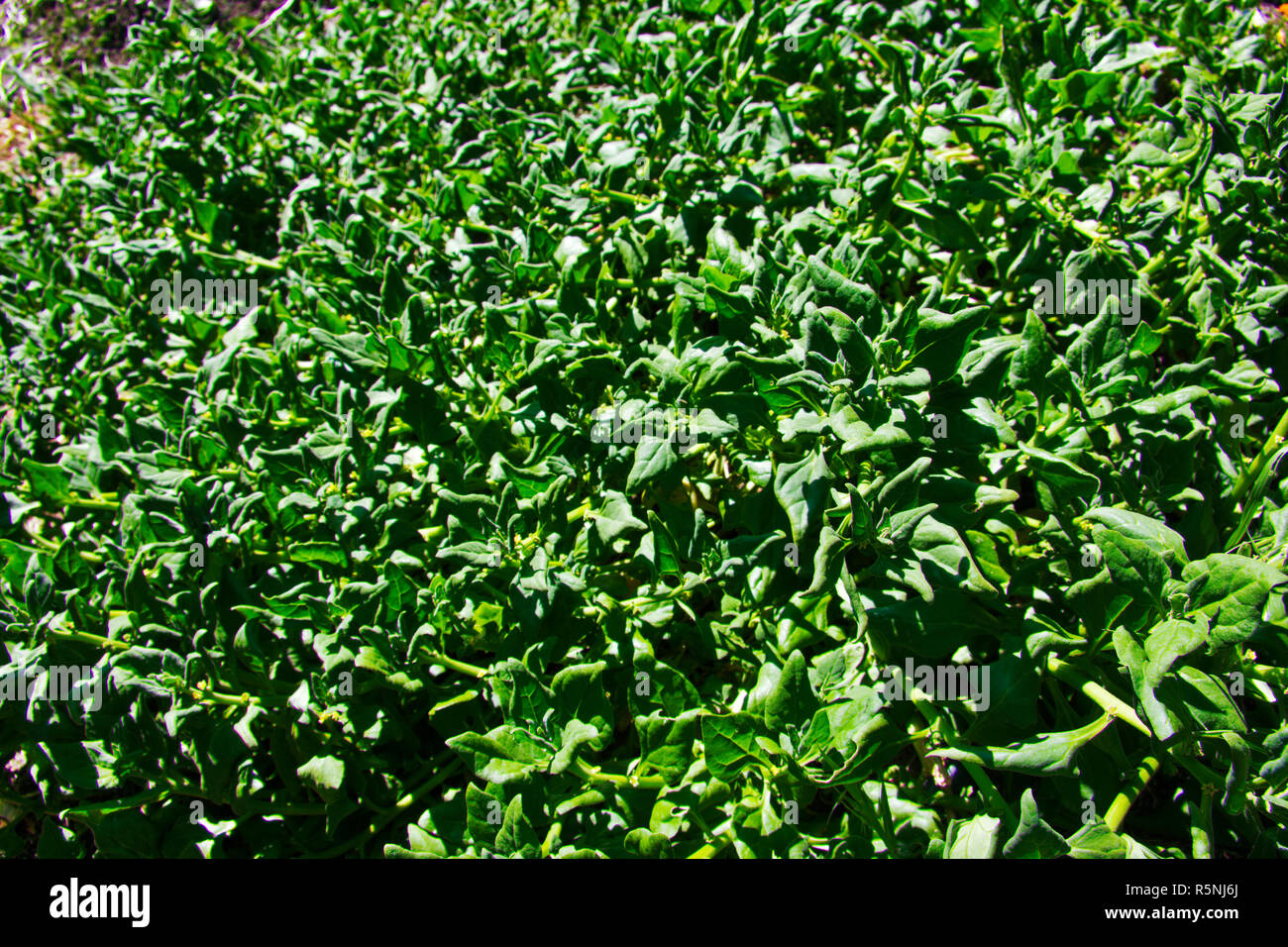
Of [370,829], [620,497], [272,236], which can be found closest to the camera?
[620,497]

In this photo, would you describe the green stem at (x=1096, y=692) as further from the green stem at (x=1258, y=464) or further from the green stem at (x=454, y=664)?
the green stem at (x=454, y=664)

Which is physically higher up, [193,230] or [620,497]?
[193,230]

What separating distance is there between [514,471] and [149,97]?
299 cm

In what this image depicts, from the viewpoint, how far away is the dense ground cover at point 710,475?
1.91 m

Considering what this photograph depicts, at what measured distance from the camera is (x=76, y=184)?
423 centimetres

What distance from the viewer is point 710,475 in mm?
2443

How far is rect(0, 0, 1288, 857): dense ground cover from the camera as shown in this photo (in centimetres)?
191

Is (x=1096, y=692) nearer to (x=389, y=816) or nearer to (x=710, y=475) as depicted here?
(x=710, y=475)

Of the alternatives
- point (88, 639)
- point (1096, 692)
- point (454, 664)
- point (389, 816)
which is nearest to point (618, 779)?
point (454, 664)

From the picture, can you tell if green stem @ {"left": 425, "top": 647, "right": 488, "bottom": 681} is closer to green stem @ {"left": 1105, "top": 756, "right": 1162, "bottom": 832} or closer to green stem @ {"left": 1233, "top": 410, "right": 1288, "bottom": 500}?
green stem @ {"left": 1105, "top": 756, "right": 1162, "bottom": 832}

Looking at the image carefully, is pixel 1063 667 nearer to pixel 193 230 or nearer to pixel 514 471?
pixel 514 471
